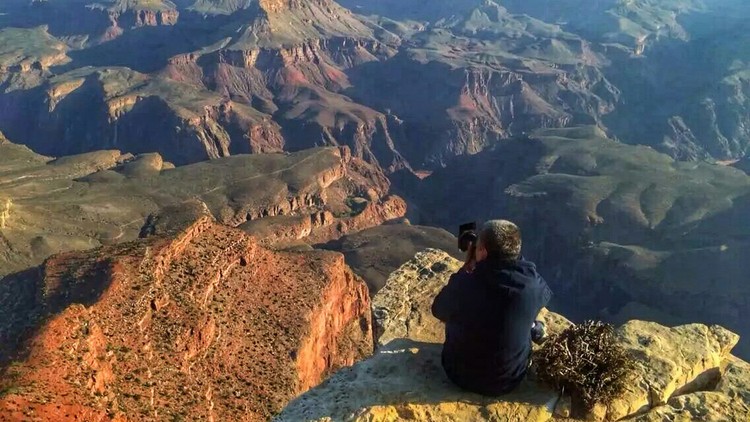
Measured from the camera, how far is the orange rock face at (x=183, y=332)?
22141 mm

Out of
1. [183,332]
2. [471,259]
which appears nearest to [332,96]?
[183,332]

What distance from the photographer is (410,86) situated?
17650 cm

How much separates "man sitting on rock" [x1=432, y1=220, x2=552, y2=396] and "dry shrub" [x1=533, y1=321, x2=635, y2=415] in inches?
24.0

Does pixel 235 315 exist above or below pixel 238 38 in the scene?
above

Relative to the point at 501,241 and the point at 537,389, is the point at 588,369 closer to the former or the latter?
the point at 537,389

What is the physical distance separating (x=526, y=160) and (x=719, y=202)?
126ft

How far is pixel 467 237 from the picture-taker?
12.2 metres

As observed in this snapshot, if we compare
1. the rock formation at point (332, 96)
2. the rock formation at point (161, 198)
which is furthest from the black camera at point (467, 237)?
the rock formation at point (332, 96)

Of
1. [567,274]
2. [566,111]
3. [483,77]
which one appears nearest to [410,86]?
[483,77]

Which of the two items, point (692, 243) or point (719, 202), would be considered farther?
point (719, 202)

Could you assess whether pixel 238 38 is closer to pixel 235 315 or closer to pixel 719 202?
pixel 719 202

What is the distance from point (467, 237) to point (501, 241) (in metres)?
1.79

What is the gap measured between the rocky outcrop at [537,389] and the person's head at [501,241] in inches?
113

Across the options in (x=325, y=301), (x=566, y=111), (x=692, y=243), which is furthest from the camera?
(x=566, y=111)
